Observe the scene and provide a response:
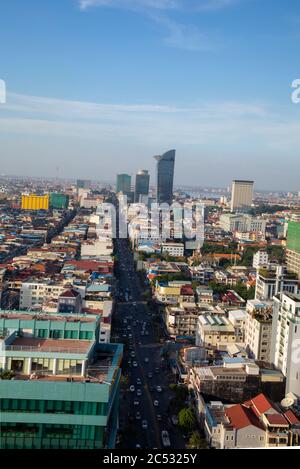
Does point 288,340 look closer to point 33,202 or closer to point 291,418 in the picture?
point 291,418

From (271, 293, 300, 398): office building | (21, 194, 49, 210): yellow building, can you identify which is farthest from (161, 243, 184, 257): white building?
(21, 194, 49, 210): yellow building

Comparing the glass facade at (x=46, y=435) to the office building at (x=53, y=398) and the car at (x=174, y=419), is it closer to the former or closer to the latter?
the office building at (x=53, y=398)

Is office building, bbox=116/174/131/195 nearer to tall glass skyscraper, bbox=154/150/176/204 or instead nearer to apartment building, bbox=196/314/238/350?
tall glass skyscraper, bbox=154/150/176/204

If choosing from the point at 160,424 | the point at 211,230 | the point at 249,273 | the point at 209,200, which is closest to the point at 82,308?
the point at 160,424

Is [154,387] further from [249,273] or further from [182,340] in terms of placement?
[249,273]

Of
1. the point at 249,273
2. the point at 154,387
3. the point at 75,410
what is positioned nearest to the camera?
the point at 75,410

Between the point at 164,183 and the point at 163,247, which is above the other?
the point at 164,183
